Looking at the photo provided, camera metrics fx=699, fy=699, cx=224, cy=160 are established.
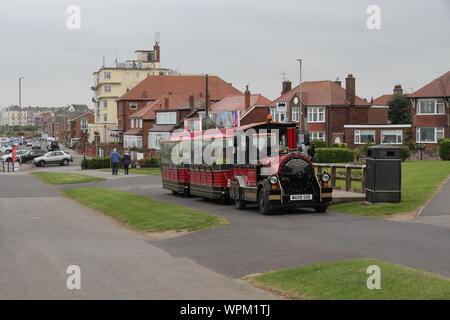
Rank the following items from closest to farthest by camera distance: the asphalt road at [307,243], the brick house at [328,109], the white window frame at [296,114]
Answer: the asphalt road at [307,243] < the brick house at [328,109] < the white window frame at [296,114]

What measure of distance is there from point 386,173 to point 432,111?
46.8 m

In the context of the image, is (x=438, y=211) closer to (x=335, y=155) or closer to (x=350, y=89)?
(x=335, y=155)

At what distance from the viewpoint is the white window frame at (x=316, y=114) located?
75375 mm

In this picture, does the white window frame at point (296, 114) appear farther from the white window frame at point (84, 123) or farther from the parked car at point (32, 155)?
the white window frame at point (84, 123)

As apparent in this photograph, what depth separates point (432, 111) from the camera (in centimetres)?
6475

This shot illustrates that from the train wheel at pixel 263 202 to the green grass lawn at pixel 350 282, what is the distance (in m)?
9.11

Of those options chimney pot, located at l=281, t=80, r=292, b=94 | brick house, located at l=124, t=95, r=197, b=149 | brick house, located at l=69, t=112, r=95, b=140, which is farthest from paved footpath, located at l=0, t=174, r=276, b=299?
brick house, located at l=69, t=112, r=95, b=140

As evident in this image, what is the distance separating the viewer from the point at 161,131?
9194cm

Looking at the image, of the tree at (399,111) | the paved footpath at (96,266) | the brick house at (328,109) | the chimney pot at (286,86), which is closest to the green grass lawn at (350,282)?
the paved footpath at (96,266)

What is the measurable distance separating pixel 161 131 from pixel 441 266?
268ft

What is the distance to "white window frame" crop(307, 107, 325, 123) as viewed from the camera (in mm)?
75375

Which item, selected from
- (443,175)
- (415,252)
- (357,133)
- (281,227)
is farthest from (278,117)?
(415,252)

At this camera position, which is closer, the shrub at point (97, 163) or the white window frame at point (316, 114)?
the shrub at point (97, 163)
